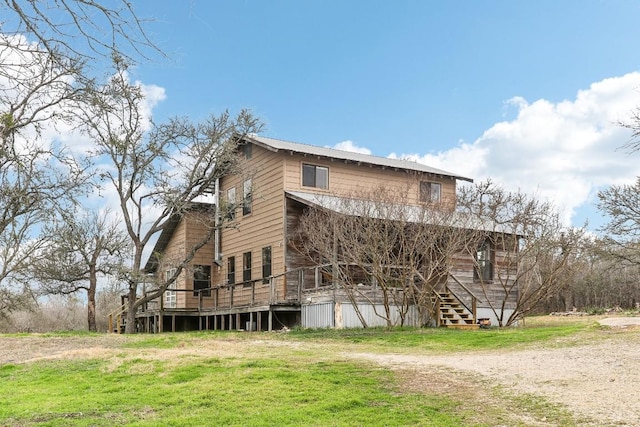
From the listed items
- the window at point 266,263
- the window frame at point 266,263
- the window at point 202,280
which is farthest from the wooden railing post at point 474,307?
the window at point 202,280

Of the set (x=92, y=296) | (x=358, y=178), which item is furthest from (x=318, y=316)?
(x=92, y=296)

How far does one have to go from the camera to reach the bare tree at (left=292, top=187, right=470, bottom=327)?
19297mm

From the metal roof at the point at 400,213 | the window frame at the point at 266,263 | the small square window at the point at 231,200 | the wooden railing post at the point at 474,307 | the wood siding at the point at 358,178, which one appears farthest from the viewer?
the small square window at the point at 231,200

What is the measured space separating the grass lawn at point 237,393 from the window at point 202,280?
16.1m

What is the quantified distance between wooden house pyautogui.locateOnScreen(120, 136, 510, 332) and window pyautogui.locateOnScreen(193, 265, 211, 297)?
0.15ft

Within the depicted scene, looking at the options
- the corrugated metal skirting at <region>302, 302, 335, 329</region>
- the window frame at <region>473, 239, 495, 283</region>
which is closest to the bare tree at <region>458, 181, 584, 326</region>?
the window frame at <region>473, 239, 495, 283</region>

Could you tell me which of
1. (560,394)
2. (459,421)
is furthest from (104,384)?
(560,394)

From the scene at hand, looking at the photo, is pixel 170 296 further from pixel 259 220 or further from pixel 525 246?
pixel 525 246

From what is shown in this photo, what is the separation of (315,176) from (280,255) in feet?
11.1

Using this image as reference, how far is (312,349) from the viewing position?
48.1ft

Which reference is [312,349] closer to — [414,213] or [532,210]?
[414,213]

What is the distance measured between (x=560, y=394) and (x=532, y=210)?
1541 centimetres

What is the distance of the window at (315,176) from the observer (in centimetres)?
2567

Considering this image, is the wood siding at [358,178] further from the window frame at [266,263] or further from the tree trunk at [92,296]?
the tree trunk at [92,296]
